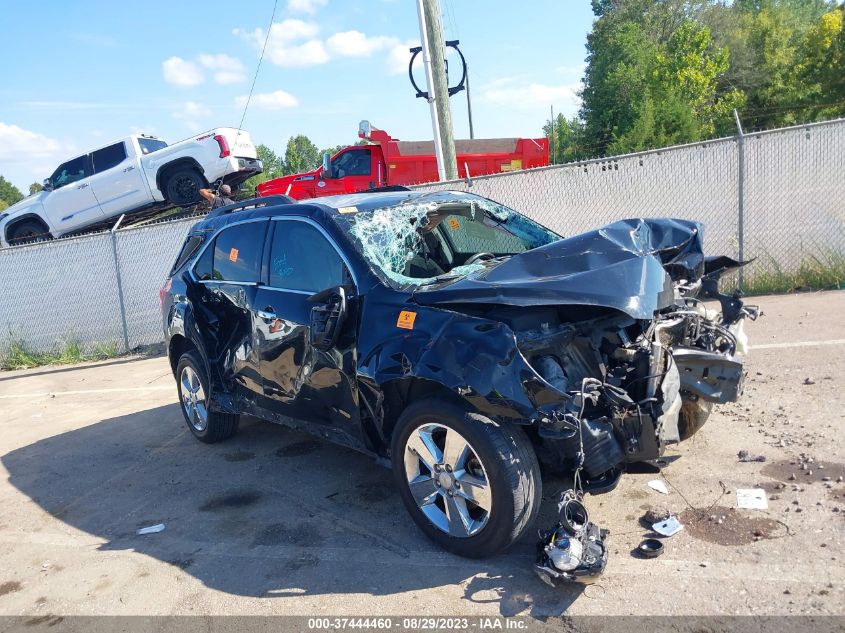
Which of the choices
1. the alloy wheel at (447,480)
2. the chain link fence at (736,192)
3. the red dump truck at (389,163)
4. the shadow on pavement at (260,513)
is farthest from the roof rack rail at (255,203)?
the red dump truck at (389,163)

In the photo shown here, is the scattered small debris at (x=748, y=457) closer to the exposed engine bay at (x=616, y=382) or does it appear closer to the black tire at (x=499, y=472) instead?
the exposed engine bay at (x=616, y=382)

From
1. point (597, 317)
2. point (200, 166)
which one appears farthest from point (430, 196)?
point (200, 166)

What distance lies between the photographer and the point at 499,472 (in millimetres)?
3191

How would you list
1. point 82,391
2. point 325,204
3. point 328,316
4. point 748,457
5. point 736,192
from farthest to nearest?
point 736,192
point 82,391
point 325,204
point 748,457
point 328,316

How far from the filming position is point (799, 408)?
496 centimetres

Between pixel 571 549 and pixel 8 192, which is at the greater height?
pixel 8 192

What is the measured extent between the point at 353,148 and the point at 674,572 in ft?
50.2

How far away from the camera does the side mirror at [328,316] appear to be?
3924mm

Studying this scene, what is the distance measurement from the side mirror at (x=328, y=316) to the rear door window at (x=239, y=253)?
1081 mm

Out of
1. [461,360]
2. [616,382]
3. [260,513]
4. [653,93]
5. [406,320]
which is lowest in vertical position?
[260,513]

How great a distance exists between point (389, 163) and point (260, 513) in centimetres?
1409

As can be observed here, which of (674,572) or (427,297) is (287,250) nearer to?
(427,297)

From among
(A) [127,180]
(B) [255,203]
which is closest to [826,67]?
(A) [127,180]

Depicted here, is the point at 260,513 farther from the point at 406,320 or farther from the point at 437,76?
the point at 437,76
